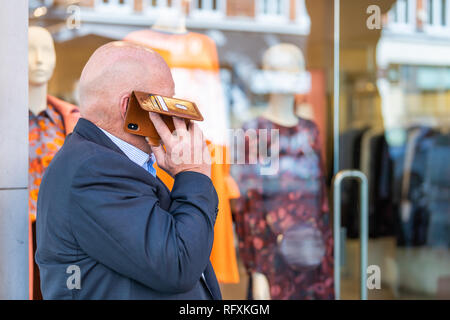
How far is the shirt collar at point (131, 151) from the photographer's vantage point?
1.19 metres

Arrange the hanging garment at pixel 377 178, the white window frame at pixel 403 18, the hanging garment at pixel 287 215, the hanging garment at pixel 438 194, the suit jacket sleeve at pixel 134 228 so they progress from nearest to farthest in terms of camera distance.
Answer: the suit jacket sleeve at pixel 134 228 → the hanging garment at pixel 287 215 → the white window frame at pixel 403 18 → the hanging garment at pixel 377 178 → the hanging garment at pixel 438 194

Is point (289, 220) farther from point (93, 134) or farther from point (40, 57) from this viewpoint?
point (93, 134)

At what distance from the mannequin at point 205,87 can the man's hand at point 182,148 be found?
3.65 ft

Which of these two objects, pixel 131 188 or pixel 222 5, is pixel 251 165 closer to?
pixel 222 5

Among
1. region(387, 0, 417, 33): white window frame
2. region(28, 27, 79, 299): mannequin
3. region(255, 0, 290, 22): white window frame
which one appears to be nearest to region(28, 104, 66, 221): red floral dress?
region(28, 27, 79, 299): mannequin

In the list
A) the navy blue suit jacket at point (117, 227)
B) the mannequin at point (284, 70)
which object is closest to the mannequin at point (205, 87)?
the mannequin at point (284, 70)

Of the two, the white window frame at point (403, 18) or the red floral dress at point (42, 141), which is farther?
the white window frame at point (403, 18)

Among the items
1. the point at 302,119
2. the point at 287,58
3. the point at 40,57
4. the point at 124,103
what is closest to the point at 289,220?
the point at 302,119

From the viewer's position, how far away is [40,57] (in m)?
2.14

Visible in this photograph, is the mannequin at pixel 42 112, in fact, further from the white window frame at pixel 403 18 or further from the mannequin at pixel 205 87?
the white window frame at pixel 403 18

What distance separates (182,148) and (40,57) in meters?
1.27

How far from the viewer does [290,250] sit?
2.67 meters
